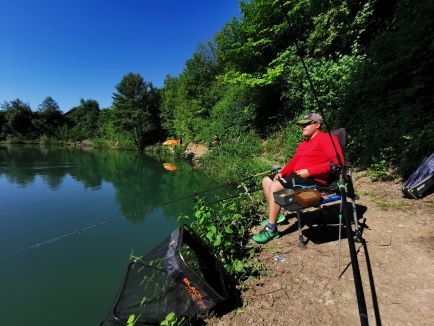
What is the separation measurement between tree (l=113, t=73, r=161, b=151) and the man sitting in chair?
1383 inches

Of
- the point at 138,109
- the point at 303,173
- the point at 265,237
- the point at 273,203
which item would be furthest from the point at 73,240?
the point at 138,109

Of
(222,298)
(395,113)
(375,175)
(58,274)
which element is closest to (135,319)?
(222,298)

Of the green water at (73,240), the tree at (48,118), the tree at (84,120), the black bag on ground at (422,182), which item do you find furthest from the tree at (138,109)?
the black bag on ground at (422,182)

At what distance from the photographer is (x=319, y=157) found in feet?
12.5

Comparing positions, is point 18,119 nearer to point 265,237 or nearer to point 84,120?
point 84,120

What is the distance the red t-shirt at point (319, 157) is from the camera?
12.2ft

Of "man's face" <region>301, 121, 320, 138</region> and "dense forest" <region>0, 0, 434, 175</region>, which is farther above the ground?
"dense forest" <region>0, 0, 434, 175</region>

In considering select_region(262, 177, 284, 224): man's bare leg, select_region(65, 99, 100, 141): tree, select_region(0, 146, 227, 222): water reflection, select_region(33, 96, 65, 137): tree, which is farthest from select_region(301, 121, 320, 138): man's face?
select_region(33, 96, 65, 137): tree

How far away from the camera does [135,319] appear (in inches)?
109

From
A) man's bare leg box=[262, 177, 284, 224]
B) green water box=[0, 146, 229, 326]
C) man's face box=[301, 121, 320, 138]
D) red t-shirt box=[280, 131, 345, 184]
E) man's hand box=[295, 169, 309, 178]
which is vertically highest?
man's face box=[301, 121, 320, 138]

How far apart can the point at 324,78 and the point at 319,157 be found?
707cm

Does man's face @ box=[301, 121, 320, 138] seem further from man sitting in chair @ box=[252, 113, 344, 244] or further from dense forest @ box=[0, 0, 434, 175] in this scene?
dense forest @ box=[0, 0, 434, 175]

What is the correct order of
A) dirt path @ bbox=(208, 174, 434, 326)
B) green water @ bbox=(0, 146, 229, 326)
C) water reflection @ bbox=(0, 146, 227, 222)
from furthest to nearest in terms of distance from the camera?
water reflection @ bbox=(0, 146, 227, 222) < green water @ bbox=(0, 146, 229, 326) < dirt path @ bbox=(208, 174, 434, 326)

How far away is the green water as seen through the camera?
16.0ft
